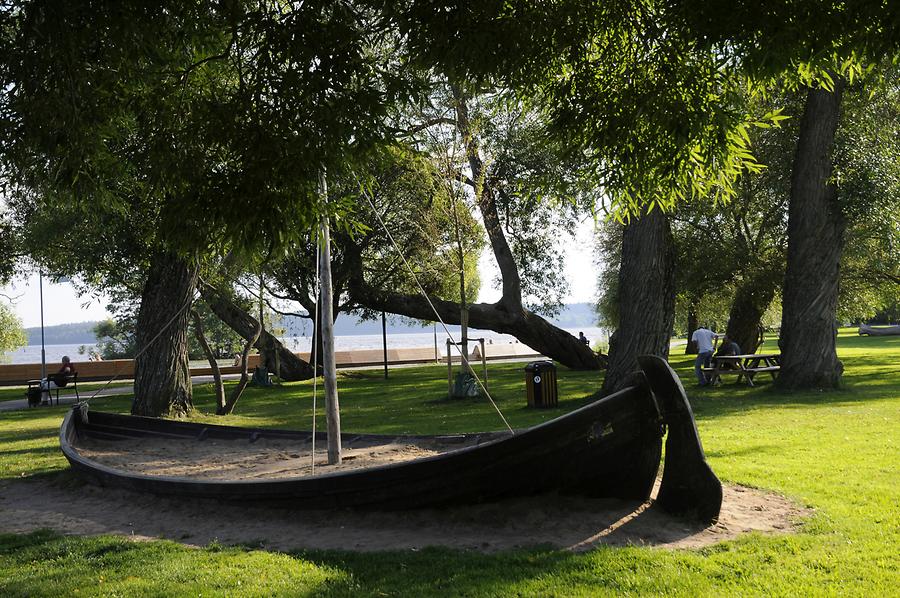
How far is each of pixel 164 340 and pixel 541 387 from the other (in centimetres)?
725

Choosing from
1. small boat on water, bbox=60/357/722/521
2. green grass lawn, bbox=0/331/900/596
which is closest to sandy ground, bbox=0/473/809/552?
small boat on water, bbox=60/357/722/521

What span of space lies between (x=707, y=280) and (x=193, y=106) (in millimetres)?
19233

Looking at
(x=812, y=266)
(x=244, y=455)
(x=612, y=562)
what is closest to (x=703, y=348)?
(x=812, y=266)

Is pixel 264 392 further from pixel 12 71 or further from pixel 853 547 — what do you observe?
pixel 853 547

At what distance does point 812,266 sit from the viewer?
15586mm

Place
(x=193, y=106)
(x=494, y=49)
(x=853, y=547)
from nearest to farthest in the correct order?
(x=853, y=547)
(x=494, y=49)
(x=193, y=106)

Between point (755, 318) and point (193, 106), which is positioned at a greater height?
point (193, 106)

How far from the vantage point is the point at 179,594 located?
468 centimetres

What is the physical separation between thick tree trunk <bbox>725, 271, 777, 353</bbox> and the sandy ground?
16.5 meters

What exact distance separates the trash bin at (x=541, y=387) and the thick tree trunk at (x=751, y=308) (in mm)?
9850

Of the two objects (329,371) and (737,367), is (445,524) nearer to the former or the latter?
(329,371)

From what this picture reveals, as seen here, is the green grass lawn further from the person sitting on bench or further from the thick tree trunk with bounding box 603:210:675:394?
the person sitting on bench

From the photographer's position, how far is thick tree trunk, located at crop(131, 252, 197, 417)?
14844 mm

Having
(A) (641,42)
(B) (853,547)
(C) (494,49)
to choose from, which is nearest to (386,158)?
(C) (494,49)
